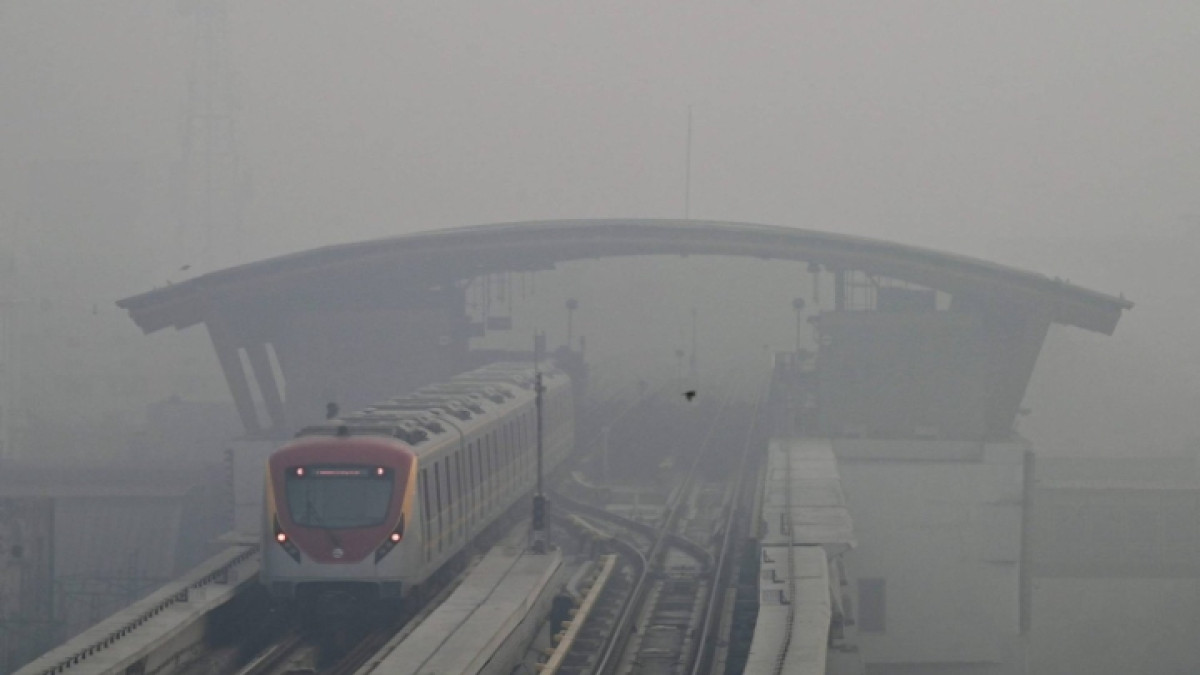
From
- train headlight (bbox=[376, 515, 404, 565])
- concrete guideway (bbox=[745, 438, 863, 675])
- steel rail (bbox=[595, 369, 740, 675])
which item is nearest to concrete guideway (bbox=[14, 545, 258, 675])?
train headlight (bbox=[376, 515, 404, 565])

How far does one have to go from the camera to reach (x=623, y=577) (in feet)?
89.4

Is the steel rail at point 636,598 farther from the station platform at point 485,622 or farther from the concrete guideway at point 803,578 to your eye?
the concrete guideway at point 803,578

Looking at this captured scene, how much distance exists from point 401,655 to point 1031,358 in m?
30.9

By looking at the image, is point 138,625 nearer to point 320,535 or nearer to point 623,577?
point 320,535

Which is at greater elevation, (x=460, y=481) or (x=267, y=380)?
(x=267, y=380)

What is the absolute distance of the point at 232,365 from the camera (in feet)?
152

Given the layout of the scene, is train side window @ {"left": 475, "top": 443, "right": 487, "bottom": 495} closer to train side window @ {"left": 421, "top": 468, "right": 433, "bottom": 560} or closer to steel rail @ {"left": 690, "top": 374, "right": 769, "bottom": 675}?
train side window @ {"left": 421, "top": 468, "right": 433, "bottom": 560}

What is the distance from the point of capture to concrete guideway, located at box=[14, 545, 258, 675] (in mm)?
17234

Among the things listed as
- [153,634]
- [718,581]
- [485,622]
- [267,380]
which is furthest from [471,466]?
[267,380]

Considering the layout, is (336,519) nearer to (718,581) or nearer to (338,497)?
(338,497)

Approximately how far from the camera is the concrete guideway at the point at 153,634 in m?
17.2

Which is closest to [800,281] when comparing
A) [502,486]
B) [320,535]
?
[502,486]

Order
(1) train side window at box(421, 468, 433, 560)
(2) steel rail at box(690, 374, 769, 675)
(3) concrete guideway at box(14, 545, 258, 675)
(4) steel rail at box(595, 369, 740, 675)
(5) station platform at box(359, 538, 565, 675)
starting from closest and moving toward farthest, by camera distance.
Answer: (3) concrete guideway at box(14, 545, 258, 675) → (5) station platform at box(359, 538, 565, 675) → (4) steel rail at box(595, 369, 740, 675) → (2) steel rail at box(690, 374, 769, 675) → (1) train side window at box(421, 468, 433, 560)

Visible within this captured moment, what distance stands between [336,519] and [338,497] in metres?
0.30
